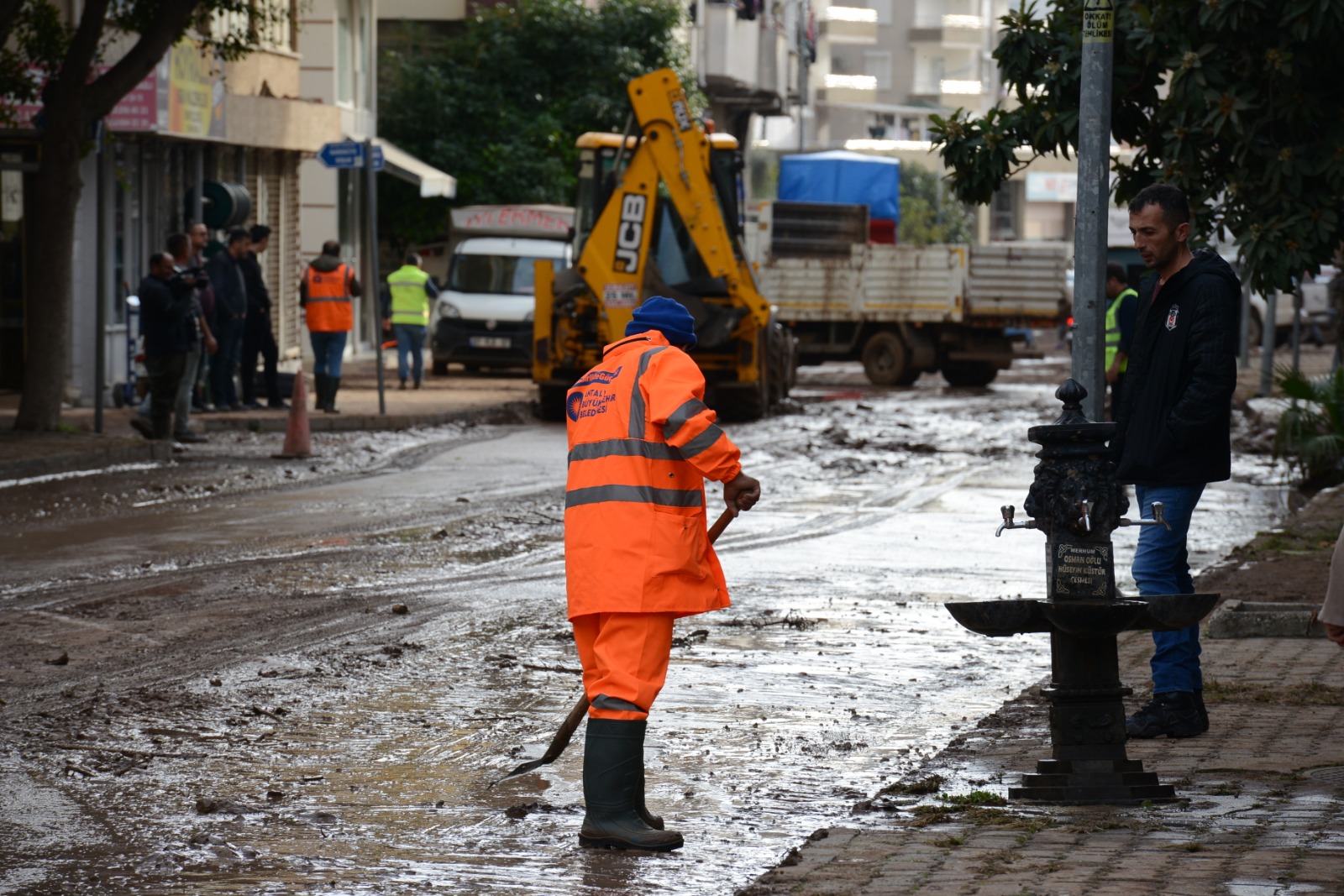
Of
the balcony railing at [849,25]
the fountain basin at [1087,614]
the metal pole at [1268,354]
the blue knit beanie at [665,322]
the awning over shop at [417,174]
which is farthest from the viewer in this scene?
the balcony railing at [849,25]

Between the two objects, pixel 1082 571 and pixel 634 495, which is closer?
pixel 634 495

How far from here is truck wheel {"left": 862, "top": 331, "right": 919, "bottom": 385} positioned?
3183 cm

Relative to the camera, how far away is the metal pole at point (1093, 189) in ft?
27.7

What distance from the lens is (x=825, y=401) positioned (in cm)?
2741

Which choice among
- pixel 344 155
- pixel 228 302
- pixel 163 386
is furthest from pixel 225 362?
pixel 163 386

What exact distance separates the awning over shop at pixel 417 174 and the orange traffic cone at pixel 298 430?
14298mm

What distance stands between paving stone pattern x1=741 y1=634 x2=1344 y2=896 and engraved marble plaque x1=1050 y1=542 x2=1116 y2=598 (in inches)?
25.9

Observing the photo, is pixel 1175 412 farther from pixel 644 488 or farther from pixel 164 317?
pixel 164 317

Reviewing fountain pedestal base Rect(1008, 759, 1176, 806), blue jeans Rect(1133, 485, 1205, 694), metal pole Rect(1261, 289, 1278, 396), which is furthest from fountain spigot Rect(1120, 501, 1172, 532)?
metal pole Rect(1261, 289, 1278, 396)

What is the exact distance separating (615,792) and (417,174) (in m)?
28.3

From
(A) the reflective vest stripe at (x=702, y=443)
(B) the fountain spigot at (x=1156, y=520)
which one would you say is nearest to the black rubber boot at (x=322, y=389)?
(B) the fountain spigot at (x=1156, y=520)

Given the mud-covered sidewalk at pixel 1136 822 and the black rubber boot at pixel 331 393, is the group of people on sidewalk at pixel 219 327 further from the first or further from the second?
the mud-covered sidewalk at pixel 1136 822

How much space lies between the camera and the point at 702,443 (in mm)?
5660

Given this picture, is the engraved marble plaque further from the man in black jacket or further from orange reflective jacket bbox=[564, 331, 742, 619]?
the man in black jacket
